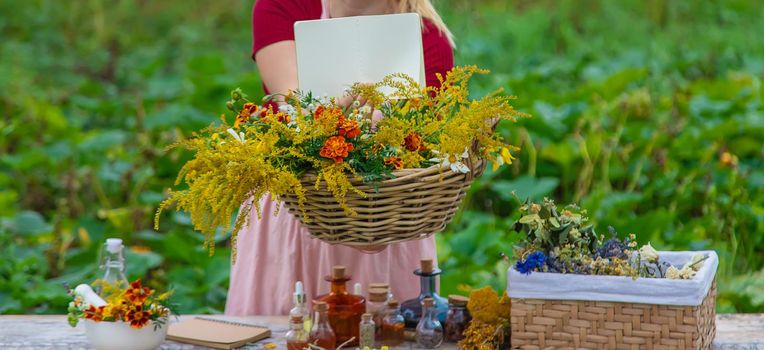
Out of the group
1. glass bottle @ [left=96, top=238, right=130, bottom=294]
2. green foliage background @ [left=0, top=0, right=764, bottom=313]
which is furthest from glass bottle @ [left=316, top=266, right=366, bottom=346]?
green foliage background @ [left=0, top=0, right=764, bottom=313]

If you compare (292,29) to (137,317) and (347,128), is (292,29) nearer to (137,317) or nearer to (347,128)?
(347,128)

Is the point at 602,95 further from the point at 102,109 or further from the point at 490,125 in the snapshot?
the point at 490,125

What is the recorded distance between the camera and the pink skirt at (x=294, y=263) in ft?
8.18

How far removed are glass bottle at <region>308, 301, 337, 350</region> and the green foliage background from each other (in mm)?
1257

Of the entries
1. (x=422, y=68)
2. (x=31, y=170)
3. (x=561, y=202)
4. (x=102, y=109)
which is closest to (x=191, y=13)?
(x=102, y=109)

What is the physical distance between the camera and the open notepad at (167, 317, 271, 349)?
2.24m

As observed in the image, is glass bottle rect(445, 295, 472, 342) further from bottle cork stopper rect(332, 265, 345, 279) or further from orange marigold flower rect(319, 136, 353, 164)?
orange marigold flower rect(319, 136, 353, 164)

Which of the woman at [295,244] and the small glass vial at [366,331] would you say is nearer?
the small glass vial at [366,331]

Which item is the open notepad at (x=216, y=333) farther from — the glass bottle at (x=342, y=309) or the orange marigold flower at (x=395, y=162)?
the orange marigold flower at (x=395, y=162)

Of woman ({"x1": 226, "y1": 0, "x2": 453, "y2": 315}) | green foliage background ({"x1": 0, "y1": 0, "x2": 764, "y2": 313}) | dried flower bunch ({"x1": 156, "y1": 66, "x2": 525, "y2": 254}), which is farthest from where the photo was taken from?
green foliage background ({"x1": 0, "y1": 0, "x2": 764, "y2": 313})

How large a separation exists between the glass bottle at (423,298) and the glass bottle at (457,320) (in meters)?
0.02

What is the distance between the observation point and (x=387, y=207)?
1981 millimetres

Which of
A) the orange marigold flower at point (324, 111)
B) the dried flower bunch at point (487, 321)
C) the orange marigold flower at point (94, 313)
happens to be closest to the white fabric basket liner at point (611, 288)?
the dried flower bunch at point (487, 321)

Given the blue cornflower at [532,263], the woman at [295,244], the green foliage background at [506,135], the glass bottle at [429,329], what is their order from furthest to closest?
1. the green foliage background at [506,135]
2. the woman at [295,244]
3. the glass bottle at [429,329]
4. the blue cornflower at [532,263]
